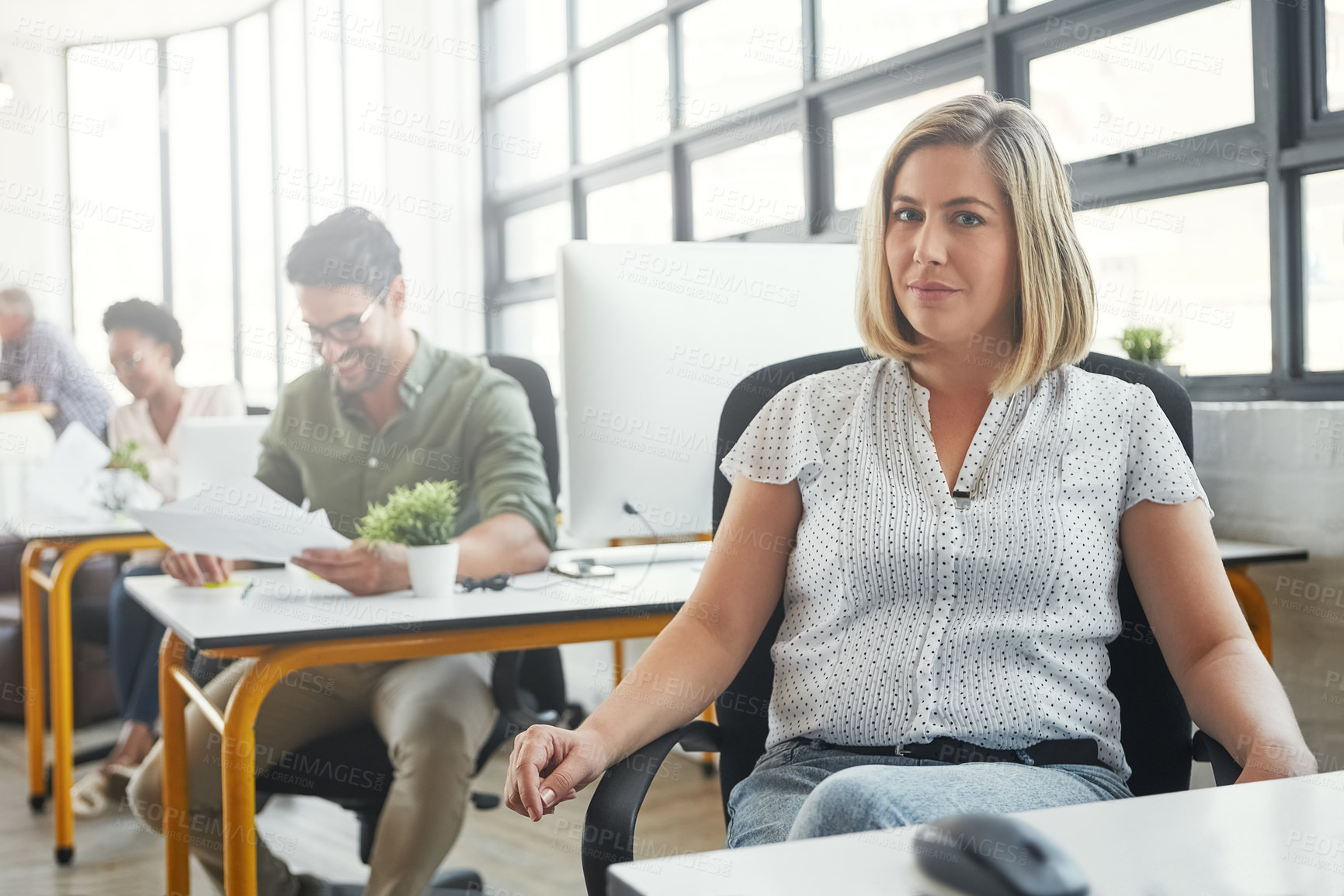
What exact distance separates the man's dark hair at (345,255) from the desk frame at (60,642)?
0.99 meters

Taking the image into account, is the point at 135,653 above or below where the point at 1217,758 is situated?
below

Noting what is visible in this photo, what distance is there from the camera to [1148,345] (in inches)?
80.0

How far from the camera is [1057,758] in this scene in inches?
46.0

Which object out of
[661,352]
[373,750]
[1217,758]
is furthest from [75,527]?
[1217,758]

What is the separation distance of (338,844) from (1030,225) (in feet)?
7.07

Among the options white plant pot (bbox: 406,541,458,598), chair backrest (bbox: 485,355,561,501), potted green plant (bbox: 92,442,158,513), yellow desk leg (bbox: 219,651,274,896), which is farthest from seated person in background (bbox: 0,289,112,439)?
yellow desk leg (bbox: 219,651,274,896)

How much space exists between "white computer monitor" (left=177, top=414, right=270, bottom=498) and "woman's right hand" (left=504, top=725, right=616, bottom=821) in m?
2.04

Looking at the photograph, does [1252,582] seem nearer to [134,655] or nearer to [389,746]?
[389,746]

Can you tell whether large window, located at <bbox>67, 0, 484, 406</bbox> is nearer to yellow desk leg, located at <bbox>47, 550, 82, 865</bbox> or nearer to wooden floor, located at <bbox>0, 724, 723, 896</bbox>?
yellow desk leg, located at <bbox>47, 550, 82, 865</bbox>

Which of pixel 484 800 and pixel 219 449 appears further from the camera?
pixel 219 449

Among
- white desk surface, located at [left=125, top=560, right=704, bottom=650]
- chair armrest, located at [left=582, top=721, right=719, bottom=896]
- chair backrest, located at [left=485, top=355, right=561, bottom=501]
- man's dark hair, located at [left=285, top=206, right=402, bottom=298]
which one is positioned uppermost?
man's dark hair, located at [left=285, top=206, right=402, bottom=298]

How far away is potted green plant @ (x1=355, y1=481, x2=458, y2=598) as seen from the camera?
1.68 meters

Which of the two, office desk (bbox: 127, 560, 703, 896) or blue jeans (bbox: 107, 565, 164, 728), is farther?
blue jeans (bbox: 107, 565, 164, 728)

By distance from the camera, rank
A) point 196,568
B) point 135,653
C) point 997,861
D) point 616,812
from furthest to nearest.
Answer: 1. point 135,653
2. point 196,568
3. point 616,812
4. point 997,861
